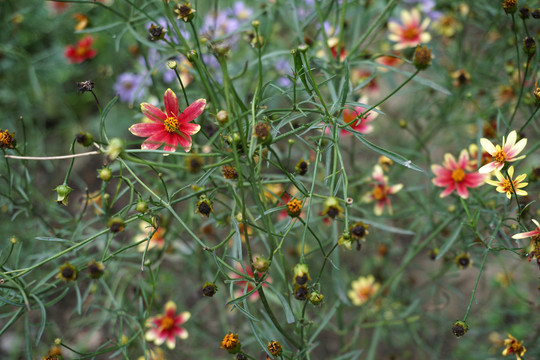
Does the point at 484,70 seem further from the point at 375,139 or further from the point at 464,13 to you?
the point at 375,139

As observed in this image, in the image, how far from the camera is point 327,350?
6.05ft

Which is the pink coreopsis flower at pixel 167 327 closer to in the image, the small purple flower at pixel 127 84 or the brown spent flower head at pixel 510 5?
the small purple flower at pixel 127 84

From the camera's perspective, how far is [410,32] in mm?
1478

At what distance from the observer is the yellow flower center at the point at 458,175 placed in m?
1.12

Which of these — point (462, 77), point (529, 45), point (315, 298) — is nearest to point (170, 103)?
point (315, 298)

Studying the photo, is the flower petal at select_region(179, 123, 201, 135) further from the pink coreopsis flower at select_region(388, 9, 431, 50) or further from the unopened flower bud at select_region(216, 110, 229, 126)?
the pink coreopsis flower at select_region(388, 9, 431, 50)

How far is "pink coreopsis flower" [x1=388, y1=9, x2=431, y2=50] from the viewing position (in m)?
1.42

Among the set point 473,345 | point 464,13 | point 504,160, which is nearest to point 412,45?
point 464,13

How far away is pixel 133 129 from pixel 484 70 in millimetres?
1346

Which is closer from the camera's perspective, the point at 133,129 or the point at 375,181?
the point at 133,129

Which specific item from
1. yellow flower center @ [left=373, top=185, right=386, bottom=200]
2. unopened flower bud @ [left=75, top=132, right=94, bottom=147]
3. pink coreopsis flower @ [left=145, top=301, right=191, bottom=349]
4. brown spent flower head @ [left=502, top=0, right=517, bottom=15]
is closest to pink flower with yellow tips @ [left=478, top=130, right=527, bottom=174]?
brown spent flower head @ [left=502, top=0, right=517, bottom=15]

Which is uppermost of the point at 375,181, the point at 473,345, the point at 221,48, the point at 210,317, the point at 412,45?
the point at 221,48

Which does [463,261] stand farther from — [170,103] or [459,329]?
[170,103]

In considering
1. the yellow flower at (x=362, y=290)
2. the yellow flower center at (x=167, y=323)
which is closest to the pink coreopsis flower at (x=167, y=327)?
the yellow flower center at (x=167, y=323)
